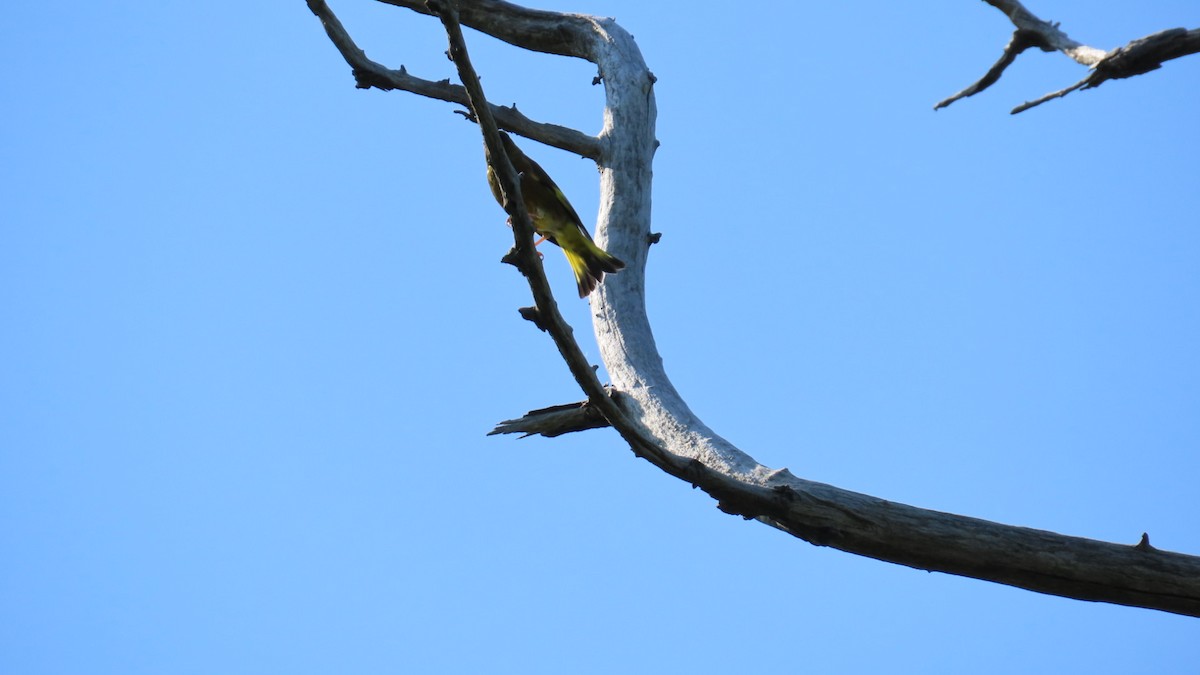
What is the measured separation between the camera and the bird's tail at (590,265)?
437 cm

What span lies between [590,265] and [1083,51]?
2103mm

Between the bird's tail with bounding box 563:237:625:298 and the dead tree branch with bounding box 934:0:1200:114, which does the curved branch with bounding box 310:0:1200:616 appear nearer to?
the bird's tail with bounding box 563:237:625:298

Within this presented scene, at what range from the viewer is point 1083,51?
10.6ft

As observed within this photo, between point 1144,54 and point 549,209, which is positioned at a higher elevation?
point 549,209

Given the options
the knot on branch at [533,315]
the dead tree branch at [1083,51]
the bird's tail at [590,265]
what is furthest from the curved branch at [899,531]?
the dead tree branch at [1083,51]

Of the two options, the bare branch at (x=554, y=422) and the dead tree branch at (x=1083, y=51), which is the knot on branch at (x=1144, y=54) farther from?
the bare branch at (x=554, y=422)

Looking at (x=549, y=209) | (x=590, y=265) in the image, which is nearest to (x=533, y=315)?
(x=590, y=265)

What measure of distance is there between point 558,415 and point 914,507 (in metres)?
1.33

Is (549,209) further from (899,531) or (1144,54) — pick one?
(1144,54)

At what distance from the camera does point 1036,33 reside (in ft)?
11.5

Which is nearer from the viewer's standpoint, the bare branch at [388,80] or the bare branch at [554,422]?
the bare branch at [554,422]

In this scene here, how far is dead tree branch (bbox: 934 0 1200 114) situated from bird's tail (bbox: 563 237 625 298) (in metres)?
1.42

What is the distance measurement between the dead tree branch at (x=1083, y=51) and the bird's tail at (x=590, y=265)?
1421 mm

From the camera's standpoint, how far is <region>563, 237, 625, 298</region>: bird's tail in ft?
14.3
